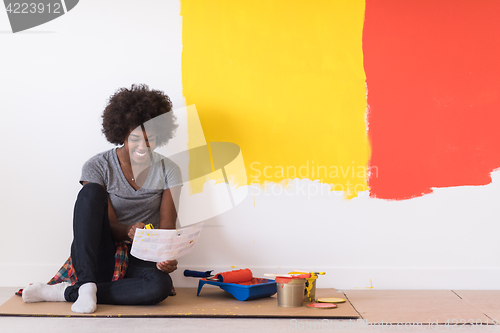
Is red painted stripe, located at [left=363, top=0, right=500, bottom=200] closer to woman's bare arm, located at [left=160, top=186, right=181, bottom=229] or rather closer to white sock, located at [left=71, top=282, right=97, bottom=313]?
woman's bare arm, located at [left=160, top=186, right=181, bottom=229]

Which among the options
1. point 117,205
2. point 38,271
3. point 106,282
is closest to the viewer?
point 106,282

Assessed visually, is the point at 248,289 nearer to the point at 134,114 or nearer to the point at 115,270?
the point at 115,270

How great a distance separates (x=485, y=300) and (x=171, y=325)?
133cm

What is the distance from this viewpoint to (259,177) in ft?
6.97

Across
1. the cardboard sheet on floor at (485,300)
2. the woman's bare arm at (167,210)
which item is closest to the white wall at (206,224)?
→ the cardboard sheet on floor at (485,300)

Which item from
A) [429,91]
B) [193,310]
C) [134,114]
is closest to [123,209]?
[134,114]

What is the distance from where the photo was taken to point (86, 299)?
1.52 meters

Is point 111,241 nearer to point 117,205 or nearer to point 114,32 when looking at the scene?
point 117,205

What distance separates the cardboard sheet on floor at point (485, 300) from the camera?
163 centimetres

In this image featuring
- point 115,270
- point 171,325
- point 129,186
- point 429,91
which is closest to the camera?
point 171,325

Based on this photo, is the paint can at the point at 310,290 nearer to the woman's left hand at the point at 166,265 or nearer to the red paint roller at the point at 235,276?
the red paint roller at the point at 235,276

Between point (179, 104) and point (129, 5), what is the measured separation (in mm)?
553

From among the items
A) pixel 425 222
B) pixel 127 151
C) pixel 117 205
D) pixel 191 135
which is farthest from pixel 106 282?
pixel 425 222

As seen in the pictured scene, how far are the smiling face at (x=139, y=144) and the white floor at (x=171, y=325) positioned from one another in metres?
0.67
